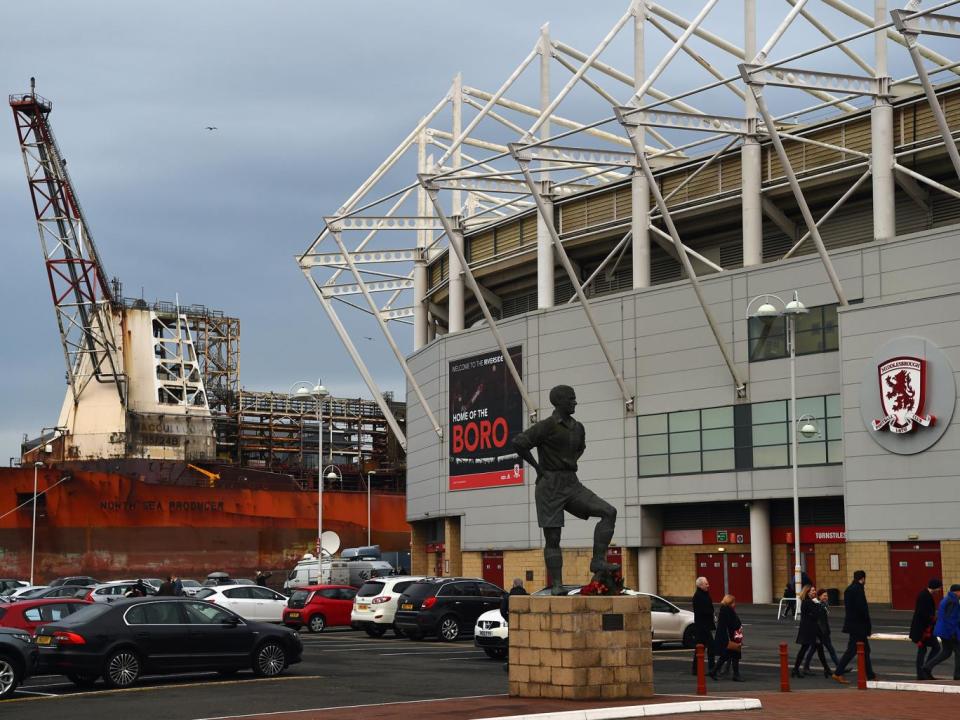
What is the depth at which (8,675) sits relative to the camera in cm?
2048

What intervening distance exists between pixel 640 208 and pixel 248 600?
80.5 ft

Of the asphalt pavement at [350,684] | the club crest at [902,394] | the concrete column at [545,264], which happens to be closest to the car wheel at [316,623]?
the asphalt pavement at [350,684]

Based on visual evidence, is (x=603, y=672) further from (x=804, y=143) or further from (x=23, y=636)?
(x=804, y=143)

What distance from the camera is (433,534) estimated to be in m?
66.9

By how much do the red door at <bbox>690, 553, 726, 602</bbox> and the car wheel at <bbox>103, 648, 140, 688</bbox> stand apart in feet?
104

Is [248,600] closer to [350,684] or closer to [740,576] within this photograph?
[350,684]

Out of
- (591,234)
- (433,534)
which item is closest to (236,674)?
(591,234)

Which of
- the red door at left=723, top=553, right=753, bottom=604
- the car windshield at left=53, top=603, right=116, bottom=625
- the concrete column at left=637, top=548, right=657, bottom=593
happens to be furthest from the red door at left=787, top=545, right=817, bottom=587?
the car windshield at left=53, top=603, right=116, bottom=625

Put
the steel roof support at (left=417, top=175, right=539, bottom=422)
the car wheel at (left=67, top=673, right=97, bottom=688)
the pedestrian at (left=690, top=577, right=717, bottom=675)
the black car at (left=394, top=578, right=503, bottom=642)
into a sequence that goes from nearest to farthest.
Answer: the car wheel at (left=67, top=673, right=97, bottom=688) < the pedestrian at (left=690, top=577, right=717, bottom=675) < the black car at (left=394, top=578, right=503, bottom=642) < the steel roof support at (left=417, top=175, right=539, bottom=422)

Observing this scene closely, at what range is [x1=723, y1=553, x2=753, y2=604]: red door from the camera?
4919 centimetres

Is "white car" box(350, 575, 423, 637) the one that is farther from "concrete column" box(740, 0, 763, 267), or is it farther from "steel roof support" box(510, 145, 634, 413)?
"concrete column" box(740, 0, 763, 267)

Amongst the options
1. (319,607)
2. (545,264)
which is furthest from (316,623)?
(545,264)

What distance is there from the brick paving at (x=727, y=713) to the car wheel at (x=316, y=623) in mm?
20555

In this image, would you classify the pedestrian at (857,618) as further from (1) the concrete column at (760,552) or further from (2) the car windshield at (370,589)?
(1) the concrete column at (760,552)
